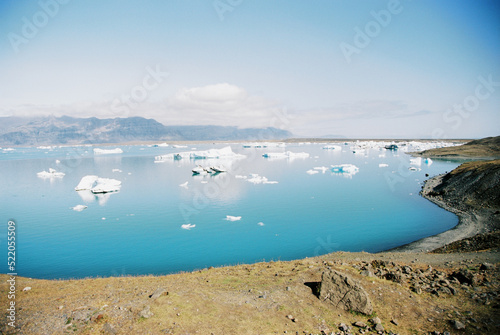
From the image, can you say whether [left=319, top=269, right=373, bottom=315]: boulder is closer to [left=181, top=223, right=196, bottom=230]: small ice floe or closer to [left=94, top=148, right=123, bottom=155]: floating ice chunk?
[left=181, top=223, right=196, bottom=230]: small ice floe

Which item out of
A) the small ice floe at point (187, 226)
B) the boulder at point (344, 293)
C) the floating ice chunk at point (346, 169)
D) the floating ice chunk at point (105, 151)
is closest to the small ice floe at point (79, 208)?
the small ice floe at point (187, 226)

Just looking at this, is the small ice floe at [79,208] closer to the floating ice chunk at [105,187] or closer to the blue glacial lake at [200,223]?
the blue glacial lake at [200,223]

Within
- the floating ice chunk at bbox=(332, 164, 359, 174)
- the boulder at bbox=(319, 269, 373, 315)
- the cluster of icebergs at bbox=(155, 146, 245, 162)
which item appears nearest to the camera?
the boulder at bbox=(319, 269, 373, 315)

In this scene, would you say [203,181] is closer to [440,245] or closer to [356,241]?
[356,241]

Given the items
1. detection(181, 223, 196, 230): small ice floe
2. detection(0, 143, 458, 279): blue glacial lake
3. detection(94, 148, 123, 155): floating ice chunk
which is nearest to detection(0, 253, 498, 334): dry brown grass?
detection(0, 143, 458, 279): blue glacial lake

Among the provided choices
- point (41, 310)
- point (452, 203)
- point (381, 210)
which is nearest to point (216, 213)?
point (381, 210)

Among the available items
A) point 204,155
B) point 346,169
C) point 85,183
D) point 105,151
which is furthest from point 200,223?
point 105,151

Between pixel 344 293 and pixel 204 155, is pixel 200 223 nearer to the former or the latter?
pixel 344 293

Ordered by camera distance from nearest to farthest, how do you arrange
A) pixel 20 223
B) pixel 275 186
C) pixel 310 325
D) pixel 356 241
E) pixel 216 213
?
1. pixel 310 325
2. pixel 356 241
3. pixel 20 223
4. pixel 216 213
5. pixel 275 186
